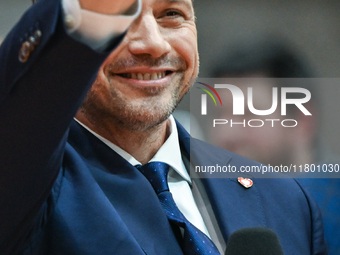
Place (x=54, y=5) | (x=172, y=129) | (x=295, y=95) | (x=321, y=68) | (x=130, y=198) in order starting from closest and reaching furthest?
(x=54, y=5)
(x=130, y=198)
(x=172, y=129)
(x=295, y=95)
(x=321, y=68)

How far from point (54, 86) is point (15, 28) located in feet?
0.27

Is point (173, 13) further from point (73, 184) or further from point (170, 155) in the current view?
point (73, 184)

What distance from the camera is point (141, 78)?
1.06m

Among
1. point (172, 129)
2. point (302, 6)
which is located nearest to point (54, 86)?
point (172, 129)

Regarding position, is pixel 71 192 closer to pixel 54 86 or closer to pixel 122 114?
pixel 122 114

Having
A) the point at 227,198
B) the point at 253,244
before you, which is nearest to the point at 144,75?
the point at 227,198

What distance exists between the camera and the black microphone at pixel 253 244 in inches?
27.9

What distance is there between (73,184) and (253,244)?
38 cm

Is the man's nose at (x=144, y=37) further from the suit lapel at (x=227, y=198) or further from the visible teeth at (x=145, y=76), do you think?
the suit lapel at (x=227, y=198)

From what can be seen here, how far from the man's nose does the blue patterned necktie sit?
30cm

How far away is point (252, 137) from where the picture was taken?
92.0 inches

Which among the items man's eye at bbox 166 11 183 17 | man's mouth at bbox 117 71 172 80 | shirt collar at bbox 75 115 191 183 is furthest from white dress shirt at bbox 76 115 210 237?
man's eye at bbox 166 11 183 17

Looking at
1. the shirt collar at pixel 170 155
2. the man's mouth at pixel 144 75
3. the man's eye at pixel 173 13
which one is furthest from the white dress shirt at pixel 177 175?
the man's eye at pixel 173 13

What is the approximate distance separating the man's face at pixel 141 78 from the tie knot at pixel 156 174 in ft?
0.34
